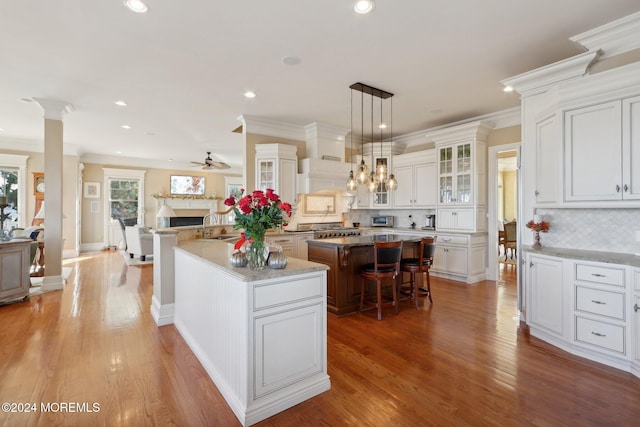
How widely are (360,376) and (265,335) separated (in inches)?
37.1

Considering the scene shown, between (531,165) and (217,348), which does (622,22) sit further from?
(217,348)

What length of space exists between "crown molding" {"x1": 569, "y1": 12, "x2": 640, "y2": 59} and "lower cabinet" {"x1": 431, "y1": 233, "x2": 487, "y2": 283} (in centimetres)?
312

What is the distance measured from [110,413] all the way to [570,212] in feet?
14.3

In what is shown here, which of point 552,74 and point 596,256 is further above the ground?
point 552,74

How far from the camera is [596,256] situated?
2648 millimetres

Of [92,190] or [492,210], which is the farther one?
[92,190]

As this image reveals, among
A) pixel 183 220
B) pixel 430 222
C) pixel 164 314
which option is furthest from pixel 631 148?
pixel 183 220

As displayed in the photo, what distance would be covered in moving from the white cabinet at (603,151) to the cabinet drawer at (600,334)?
1090 mm

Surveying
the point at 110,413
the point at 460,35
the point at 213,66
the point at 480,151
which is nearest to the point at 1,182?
the point at 213,66

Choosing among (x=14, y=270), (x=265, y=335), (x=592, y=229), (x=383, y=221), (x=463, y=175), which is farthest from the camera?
(x=383, y=221)

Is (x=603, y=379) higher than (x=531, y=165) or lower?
lower

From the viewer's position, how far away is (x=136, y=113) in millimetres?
5250

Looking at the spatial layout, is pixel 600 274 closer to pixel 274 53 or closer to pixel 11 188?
pixel 274 53

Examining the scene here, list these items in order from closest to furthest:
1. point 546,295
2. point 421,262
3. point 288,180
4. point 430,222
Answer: point 546,295
point 421,262
point 288,180
point 430,222
